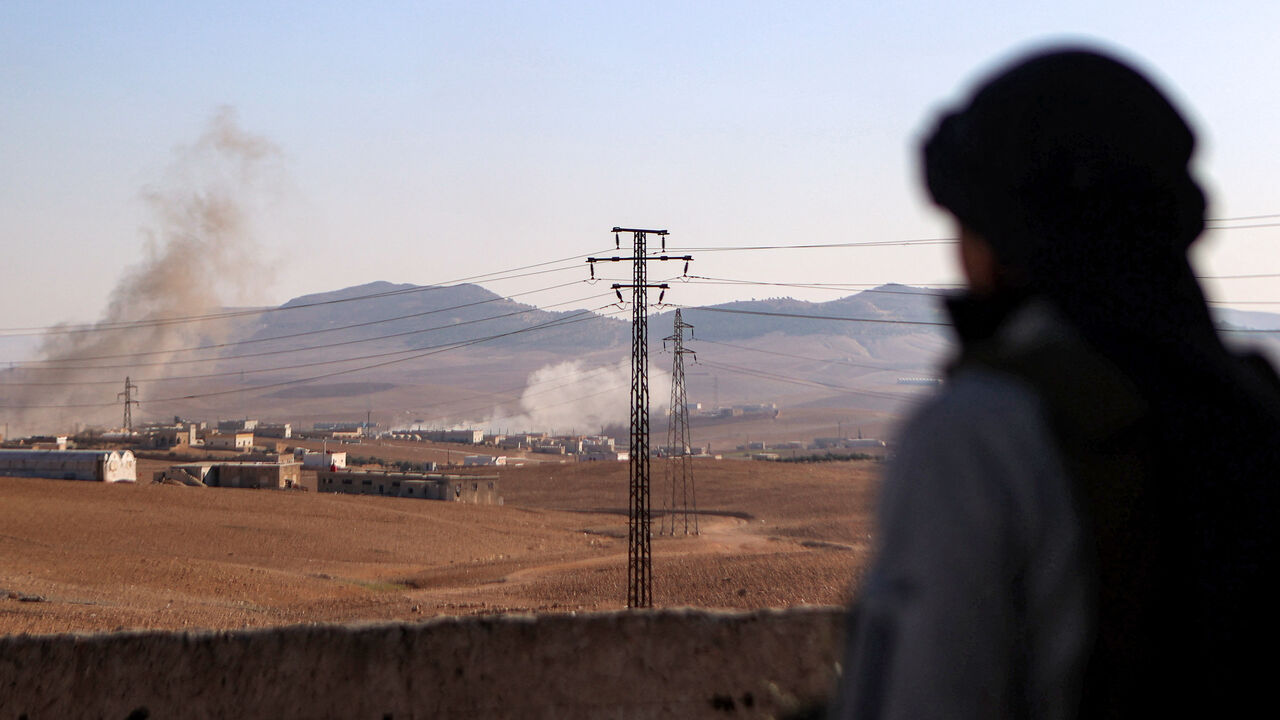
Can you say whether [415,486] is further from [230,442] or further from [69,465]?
[230,442]

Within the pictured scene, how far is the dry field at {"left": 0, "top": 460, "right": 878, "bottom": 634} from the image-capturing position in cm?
2380

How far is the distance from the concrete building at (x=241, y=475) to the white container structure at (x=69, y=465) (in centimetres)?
265

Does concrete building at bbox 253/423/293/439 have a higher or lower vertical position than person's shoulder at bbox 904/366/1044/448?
higher

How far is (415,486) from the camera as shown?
191 ft

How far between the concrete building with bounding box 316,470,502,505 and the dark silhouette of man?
5643 centimetres

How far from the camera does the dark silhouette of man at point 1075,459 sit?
3.73 ft

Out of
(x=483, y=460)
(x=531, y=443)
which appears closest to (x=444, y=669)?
(x=483, y=460)

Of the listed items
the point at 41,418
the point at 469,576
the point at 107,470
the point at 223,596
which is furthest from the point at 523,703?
the point at 41,418

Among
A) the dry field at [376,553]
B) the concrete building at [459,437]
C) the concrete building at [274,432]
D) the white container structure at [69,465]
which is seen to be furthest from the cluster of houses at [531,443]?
the white container structure at [69,465]

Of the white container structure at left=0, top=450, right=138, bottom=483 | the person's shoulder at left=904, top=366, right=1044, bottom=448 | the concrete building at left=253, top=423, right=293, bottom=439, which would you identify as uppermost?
the concrete building at left=253, top=423, right=293, bottom=439

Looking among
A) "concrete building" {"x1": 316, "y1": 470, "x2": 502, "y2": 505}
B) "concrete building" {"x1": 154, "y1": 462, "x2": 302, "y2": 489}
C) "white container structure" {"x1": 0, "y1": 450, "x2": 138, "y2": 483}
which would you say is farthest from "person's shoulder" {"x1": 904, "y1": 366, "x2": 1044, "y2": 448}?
"concrete building" {"x1": 154, "y1": 462, "x2": 302, "y2": 489}

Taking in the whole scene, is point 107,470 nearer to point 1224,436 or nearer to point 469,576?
point 469,576

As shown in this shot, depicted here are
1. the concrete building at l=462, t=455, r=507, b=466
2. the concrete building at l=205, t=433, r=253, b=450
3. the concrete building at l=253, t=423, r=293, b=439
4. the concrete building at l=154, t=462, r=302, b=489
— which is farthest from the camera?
the concrete building at l=253, t=423, r=293, b=439

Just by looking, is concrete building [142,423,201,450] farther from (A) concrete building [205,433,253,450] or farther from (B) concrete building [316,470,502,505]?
(B) concrete building [316,470,502,505]
